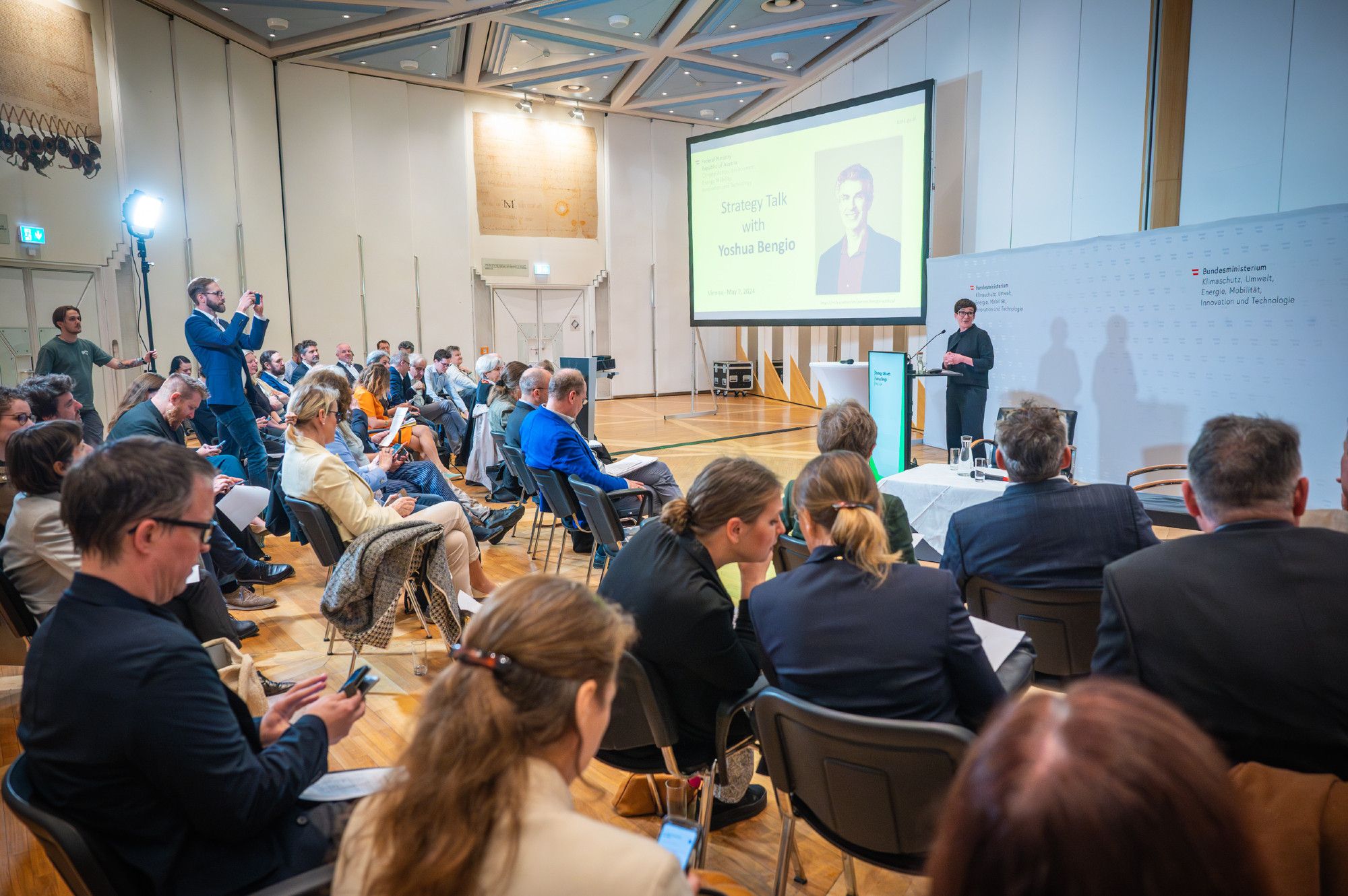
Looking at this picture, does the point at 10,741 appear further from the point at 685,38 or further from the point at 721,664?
the point at 685,38

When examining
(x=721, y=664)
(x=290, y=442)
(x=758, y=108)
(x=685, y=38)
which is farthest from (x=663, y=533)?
(x=758, y=108)

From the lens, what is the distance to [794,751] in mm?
1660

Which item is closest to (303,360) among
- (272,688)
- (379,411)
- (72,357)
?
(72,357)

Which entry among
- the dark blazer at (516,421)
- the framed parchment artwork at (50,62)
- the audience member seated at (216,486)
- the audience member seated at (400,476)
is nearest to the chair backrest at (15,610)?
the audience member seated at (216,486)

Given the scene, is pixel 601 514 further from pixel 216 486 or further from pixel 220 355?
pixel 220 355

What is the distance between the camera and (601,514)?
3.97 meters

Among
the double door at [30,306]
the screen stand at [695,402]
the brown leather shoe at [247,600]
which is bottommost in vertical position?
the brown leather shoe at [247,600]

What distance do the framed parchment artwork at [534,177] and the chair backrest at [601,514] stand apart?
10.5 metres

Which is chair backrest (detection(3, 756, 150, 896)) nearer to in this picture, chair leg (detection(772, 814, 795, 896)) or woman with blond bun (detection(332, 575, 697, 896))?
woman with blond bun (detection(332, 575, 697, 896))

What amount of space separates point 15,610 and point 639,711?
7.11ft

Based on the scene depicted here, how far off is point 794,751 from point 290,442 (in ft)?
9.49

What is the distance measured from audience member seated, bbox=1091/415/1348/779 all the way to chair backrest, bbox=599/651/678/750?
0.97 meters

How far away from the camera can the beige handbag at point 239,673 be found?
2.14 meters

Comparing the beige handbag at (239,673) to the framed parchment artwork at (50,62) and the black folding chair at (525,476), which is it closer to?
the black folding chair at (525,476)
